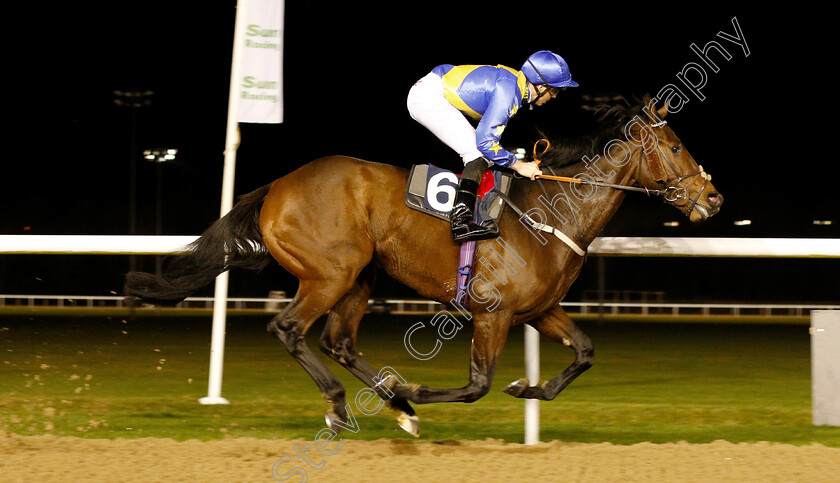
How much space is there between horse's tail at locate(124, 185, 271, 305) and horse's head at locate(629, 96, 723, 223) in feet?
6.73

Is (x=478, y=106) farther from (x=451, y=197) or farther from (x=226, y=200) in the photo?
(x=226, y=200)

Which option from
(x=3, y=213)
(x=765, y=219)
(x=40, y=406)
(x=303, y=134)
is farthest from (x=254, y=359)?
(x=303, y=134)

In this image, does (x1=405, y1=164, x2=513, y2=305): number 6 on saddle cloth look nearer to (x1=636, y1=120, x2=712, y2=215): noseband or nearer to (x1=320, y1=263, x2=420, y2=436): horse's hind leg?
(x1=320, y1=263, x2=420, y2=436): horse's hind leg

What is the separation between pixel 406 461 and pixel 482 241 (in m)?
1.16

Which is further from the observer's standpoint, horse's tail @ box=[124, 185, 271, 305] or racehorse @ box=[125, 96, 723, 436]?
horse's tail @ box=[124, 185, 271, 305]

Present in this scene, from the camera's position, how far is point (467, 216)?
444 cm

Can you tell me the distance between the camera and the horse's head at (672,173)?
4566 millimetres

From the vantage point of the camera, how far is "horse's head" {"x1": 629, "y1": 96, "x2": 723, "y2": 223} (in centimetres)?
457

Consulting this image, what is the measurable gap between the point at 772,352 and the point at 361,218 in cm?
693

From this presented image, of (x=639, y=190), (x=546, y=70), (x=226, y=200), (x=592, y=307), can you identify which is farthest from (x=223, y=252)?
(x=592, y=307)

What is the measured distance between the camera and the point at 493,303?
442 cm

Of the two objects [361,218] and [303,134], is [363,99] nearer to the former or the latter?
[303,134]

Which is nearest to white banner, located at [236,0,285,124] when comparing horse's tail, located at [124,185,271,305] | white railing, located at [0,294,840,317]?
horse's tail, located at [124,185,271,305]

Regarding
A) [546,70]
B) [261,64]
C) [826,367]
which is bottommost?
[826,367]
